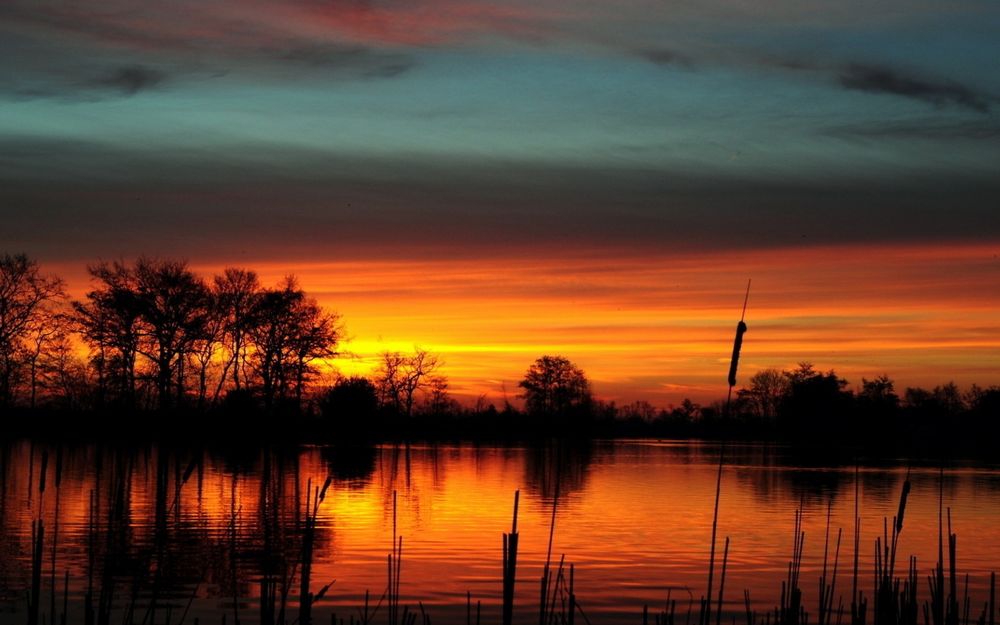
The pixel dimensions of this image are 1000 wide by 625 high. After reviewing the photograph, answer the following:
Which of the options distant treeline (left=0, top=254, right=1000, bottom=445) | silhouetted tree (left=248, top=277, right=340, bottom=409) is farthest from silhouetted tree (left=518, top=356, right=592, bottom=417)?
silhouetted tree (left=248, top=277, right=340, bottom=409)

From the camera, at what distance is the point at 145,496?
37.8 metres

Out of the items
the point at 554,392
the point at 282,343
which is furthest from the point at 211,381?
the point at 554,392

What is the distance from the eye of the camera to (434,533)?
97.8 ft

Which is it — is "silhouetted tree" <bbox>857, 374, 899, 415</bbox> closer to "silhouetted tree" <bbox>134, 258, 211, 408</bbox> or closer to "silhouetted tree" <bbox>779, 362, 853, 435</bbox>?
"silhouetted tree" <bbox>779, 362, 853, 435</bbox>

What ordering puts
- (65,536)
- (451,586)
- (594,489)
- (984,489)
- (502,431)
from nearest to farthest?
(451,586)
(65,536)
(594,489)
(984,489)
(502,431)

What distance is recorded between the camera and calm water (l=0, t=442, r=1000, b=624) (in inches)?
760

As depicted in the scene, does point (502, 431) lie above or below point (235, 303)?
below

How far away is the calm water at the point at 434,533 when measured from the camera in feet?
63.4

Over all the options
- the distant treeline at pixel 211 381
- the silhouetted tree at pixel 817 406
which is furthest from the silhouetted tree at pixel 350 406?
the silhouetted tree at pixel 817 406

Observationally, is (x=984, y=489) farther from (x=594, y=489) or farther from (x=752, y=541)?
(x=752, y=541)

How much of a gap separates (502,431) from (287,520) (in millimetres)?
96472

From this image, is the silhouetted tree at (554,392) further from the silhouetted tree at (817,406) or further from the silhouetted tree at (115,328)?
the silhouetted tree at (115,328)

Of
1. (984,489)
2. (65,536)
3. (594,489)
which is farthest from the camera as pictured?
(984,489)

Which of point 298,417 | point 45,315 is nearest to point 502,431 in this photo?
point 298,417
